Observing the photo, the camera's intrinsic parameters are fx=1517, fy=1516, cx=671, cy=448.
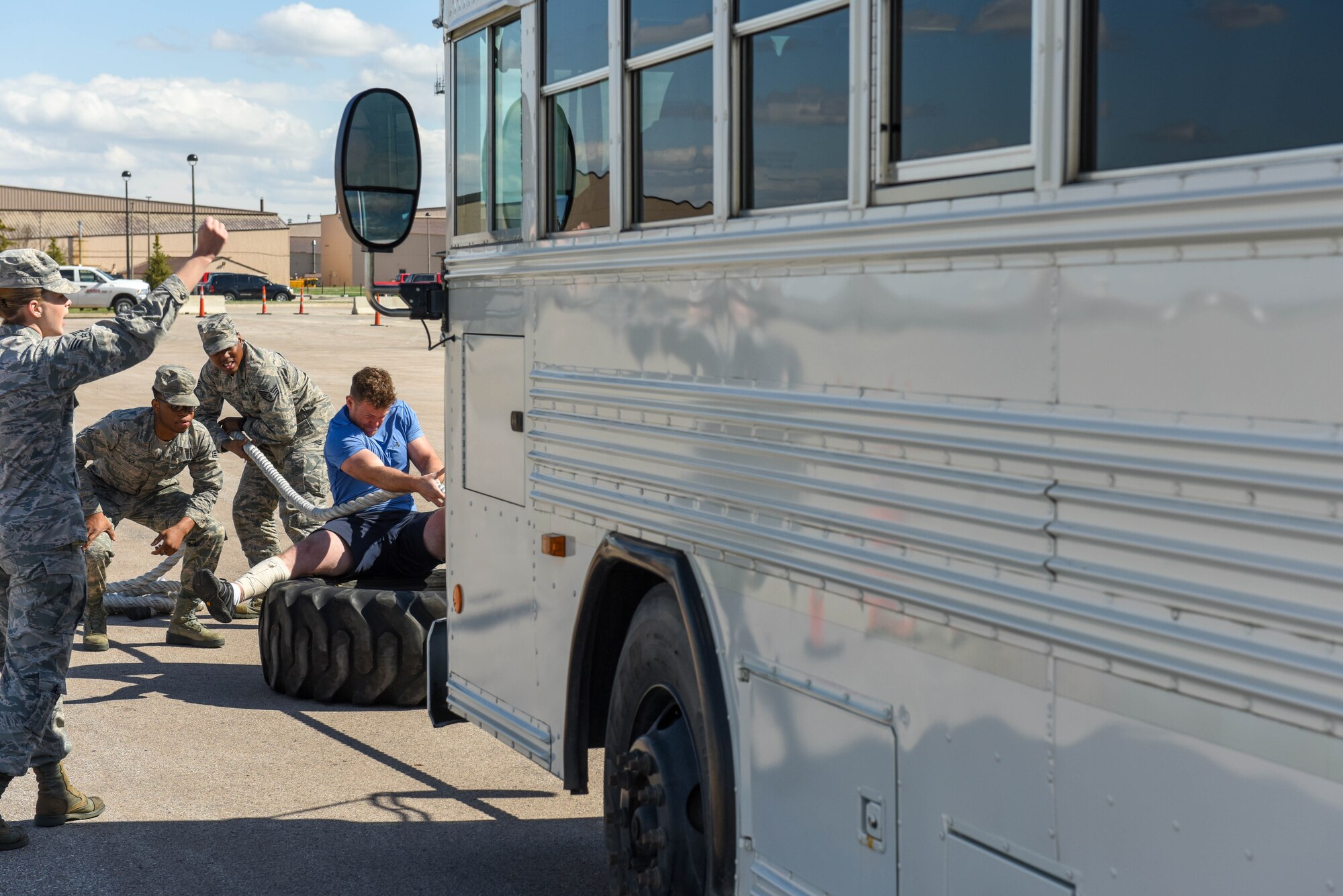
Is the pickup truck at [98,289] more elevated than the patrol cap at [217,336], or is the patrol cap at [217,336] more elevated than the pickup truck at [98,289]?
the pickup truck at [98,289]

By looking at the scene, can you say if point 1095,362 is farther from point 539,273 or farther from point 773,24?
point 539,273

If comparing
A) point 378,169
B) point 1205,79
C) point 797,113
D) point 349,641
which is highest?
point 378,169

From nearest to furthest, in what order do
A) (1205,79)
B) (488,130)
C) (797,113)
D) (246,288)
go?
(1205,79)
(797,113)
(488,130)
(246,288)

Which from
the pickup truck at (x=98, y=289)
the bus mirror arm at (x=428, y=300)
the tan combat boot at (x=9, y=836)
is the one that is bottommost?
the tan combat boot at (x=9, y=836)

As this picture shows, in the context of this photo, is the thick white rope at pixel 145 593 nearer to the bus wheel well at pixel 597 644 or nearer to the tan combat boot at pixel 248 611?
the tan combat boot at pixel 248 611

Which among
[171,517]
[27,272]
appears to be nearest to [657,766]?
[27,272]

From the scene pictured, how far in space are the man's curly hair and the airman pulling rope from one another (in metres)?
0.48

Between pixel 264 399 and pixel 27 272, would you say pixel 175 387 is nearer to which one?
pixel 264 399

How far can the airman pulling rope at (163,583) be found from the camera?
8.16m

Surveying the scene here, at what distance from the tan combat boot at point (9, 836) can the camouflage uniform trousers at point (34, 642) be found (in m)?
0.08

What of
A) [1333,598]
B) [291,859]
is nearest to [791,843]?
[1333,598]

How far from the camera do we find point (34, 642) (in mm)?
5047

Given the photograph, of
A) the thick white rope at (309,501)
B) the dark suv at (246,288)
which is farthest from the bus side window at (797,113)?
the dark suv at (246,288)

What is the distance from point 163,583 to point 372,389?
7.38 feet
